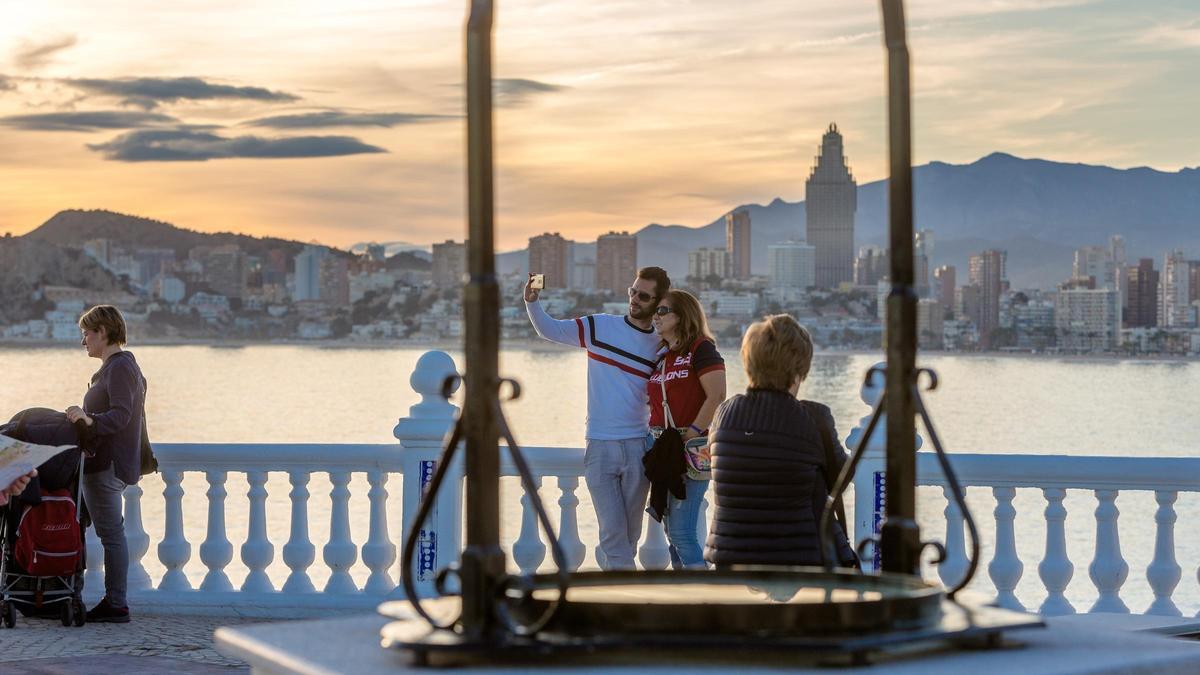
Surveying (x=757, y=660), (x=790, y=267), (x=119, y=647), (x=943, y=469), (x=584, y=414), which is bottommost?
(x=584, y=414)

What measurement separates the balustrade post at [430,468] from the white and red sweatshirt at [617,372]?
3.04 feet

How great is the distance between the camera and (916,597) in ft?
11.0

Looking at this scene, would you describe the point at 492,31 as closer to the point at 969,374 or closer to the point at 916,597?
the point at 916,597

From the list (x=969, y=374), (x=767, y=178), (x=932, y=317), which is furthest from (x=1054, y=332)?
(x=969, y=374)

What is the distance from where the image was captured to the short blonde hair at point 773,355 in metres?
5.17

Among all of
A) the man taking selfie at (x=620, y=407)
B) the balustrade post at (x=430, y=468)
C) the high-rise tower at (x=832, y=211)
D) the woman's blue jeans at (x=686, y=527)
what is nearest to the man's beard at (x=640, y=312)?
the man taking selfie at (x=620, y=407)

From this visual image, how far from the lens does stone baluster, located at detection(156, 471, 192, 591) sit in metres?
8.92

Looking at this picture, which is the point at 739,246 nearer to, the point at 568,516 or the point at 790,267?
the point at 790,267

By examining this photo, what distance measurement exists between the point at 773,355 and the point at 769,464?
372mm

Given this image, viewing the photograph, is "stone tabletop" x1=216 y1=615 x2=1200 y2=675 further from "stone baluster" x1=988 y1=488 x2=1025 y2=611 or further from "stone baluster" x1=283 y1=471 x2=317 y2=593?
"stone baluster" x1=283 y1=471 x2=317 y2=593

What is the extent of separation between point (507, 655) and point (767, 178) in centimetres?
7569

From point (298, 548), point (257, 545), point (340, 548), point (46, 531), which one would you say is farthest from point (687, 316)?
point (46, 531)

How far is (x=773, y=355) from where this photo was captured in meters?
5.18

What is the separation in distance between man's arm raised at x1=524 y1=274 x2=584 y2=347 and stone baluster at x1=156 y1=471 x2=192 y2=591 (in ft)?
7.44
